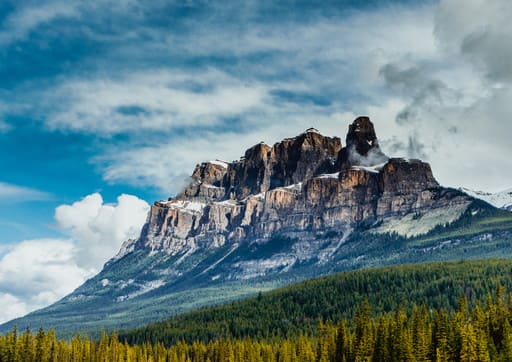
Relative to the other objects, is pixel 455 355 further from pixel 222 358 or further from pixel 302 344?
pixel 222 358

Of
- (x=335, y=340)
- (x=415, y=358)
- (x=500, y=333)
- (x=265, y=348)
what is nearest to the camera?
(x=415, y=358)

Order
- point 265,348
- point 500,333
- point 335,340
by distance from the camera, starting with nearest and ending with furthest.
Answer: point 500,333 < point 335,340 < point 265,348

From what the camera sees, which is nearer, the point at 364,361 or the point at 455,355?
the point at 455,355

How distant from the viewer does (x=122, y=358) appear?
196 meters

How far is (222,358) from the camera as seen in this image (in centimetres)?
19762

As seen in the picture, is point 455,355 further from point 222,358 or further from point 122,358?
point 122,358

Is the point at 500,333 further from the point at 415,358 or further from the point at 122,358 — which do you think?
the point at 122,358

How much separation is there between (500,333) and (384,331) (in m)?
24.3

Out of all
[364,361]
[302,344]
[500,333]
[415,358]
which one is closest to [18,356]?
[302,344]

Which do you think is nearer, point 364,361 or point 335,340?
point 364,361

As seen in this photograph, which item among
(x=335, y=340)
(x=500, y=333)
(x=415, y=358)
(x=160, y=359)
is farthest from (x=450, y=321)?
(x=160, y=359)

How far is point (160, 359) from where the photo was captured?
19900 cm

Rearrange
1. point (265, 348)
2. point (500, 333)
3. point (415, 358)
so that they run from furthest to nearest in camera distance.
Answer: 1. point (265, 348)
2. point (500, 333)
3. point (415, 358)

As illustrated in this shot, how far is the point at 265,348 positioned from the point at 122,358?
40.1 meters
